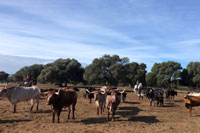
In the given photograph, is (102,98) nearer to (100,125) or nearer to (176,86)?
(100,125)

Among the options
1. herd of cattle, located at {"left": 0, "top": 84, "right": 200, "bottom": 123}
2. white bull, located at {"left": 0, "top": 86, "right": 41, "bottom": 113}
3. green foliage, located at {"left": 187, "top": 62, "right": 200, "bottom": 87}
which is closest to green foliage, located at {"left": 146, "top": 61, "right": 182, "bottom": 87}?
green foliage, located at {"left": 187, "top": 62, "right": 200, "bottom": 87}

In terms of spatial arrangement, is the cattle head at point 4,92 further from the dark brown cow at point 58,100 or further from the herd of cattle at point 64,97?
the dark brown cow at point 58,100

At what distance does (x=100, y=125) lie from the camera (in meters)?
9.32

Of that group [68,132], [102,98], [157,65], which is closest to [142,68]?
[157,65]

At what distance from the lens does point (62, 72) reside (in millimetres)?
48125

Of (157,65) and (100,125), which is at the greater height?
(157,65)

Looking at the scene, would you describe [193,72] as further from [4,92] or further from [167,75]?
[4,92]

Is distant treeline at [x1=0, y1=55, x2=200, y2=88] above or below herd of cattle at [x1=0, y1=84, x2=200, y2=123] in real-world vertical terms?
above

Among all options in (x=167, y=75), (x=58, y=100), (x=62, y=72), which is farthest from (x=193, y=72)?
(x=58, y=100)

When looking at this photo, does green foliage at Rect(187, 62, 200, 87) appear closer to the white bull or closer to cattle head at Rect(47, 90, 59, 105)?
the white bull

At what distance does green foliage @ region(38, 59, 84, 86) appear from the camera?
159ft

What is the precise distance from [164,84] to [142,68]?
54.7 ft

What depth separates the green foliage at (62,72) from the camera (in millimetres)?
48312

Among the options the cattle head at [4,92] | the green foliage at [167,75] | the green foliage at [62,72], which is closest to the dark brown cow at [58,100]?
the cattle head at [4,92]
